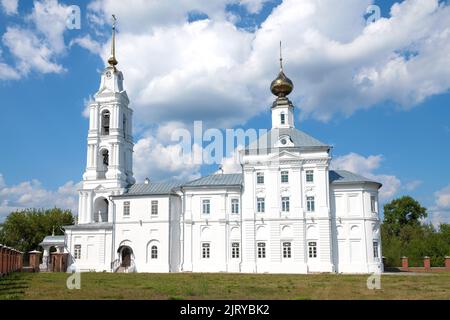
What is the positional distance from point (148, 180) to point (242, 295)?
2709 centimetres

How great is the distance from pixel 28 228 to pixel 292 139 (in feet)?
121

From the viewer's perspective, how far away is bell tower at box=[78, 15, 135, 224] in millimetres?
41406

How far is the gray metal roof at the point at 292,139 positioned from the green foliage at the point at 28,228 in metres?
31.8

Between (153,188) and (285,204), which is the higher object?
(153,188)

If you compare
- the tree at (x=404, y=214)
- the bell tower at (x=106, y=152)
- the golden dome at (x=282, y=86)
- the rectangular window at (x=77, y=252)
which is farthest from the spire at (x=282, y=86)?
the tree at (x=404, y=214)

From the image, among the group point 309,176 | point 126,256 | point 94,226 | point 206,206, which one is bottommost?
point 126,256

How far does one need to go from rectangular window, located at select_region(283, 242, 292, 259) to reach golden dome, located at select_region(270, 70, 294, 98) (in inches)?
494

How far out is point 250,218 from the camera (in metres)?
36.2

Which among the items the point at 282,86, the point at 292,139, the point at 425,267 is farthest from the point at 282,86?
the point at 425,267

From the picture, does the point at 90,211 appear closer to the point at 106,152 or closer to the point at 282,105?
the point at 106,152

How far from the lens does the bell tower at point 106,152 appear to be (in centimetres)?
4141

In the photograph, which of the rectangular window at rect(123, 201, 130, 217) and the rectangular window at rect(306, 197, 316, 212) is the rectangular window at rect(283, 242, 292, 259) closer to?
the rectangular window at rect(306, 197, 316, 212)

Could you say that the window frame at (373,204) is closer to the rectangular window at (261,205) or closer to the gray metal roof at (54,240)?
the rectangular window at (261,205)

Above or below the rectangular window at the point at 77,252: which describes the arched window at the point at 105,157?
above
